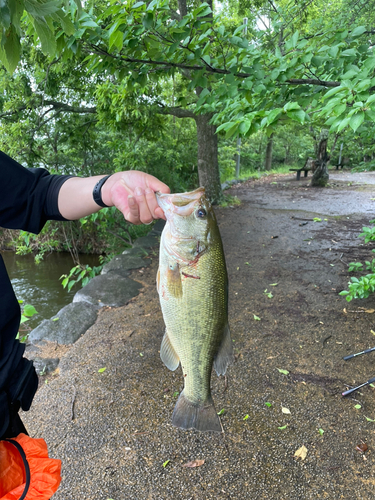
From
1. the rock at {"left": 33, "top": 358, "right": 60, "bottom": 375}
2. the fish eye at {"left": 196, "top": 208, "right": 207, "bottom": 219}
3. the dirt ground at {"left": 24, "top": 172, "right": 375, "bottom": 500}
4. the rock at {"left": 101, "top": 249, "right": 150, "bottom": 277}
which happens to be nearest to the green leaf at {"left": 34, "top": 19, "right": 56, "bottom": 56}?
the fish eye at {"left": 196, "top": 208, "right": 207, "bottom": 219}

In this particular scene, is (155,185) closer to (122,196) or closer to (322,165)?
(122,196)

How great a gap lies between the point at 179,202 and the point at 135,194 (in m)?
0.23

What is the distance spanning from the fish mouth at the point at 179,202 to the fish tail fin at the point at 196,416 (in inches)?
42.3

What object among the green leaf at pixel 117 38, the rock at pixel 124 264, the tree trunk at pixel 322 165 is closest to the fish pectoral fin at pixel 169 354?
the green leaf at pixel 117 38

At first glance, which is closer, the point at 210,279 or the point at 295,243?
the point at 210,279

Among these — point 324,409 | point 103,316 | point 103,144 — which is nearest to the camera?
point 324,409

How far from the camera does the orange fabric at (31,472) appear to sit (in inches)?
49.6

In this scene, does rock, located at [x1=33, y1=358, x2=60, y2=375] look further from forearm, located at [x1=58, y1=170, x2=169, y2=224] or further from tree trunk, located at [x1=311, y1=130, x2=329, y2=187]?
tree trunk, located at [x1=311, y1=130, x2=329, y2=187]

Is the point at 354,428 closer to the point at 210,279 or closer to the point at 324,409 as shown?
the point at 324,409

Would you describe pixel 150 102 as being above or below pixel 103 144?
above

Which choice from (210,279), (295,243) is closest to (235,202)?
(295,243)

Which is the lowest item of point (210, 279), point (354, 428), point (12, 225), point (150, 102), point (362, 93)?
point (354, 428)

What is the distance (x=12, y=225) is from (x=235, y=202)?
32.8 feet

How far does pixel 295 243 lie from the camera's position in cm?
750
